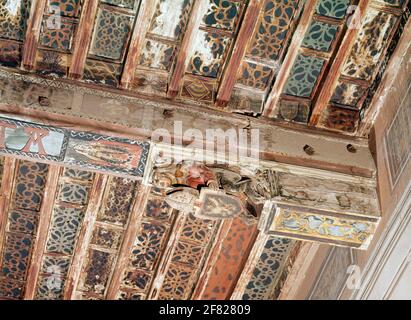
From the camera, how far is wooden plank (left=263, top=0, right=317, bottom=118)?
6.27 meters

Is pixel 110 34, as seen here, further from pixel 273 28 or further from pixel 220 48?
pixel 273 28

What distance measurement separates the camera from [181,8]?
246 inches

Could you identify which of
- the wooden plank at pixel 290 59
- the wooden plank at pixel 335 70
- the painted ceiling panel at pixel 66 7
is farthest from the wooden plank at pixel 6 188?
the wooden plank at pixel 335 70

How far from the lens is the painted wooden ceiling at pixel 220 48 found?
20.5 ft

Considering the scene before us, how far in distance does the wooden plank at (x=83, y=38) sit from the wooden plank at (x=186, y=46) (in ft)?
2.07

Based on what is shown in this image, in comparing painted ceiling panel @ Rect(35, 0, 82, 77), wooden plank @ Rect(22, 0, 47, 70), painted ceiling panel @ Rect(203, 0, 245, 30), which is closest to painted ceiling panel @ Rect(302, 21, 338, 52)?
painted ceiling panel @ Rect(203, 0, 245, 30)

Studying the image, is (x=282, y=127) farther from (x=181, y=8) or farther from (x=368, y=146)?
(x=181, y=8)

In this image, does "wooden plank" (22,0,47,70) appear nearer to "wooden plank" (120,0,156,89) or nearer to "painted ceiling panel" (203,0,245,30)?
"wooden plank" (120,0,156,89)

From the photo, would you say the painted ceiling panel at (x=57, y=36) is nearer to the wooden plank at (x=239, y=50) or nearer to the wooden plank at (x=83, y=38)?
the wooden plank at (x=83, y=38)

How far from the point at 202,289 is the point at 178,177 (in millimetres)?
1766

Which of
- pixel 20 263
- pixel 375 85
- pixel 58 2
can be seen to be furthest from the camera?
pixel 20 263
